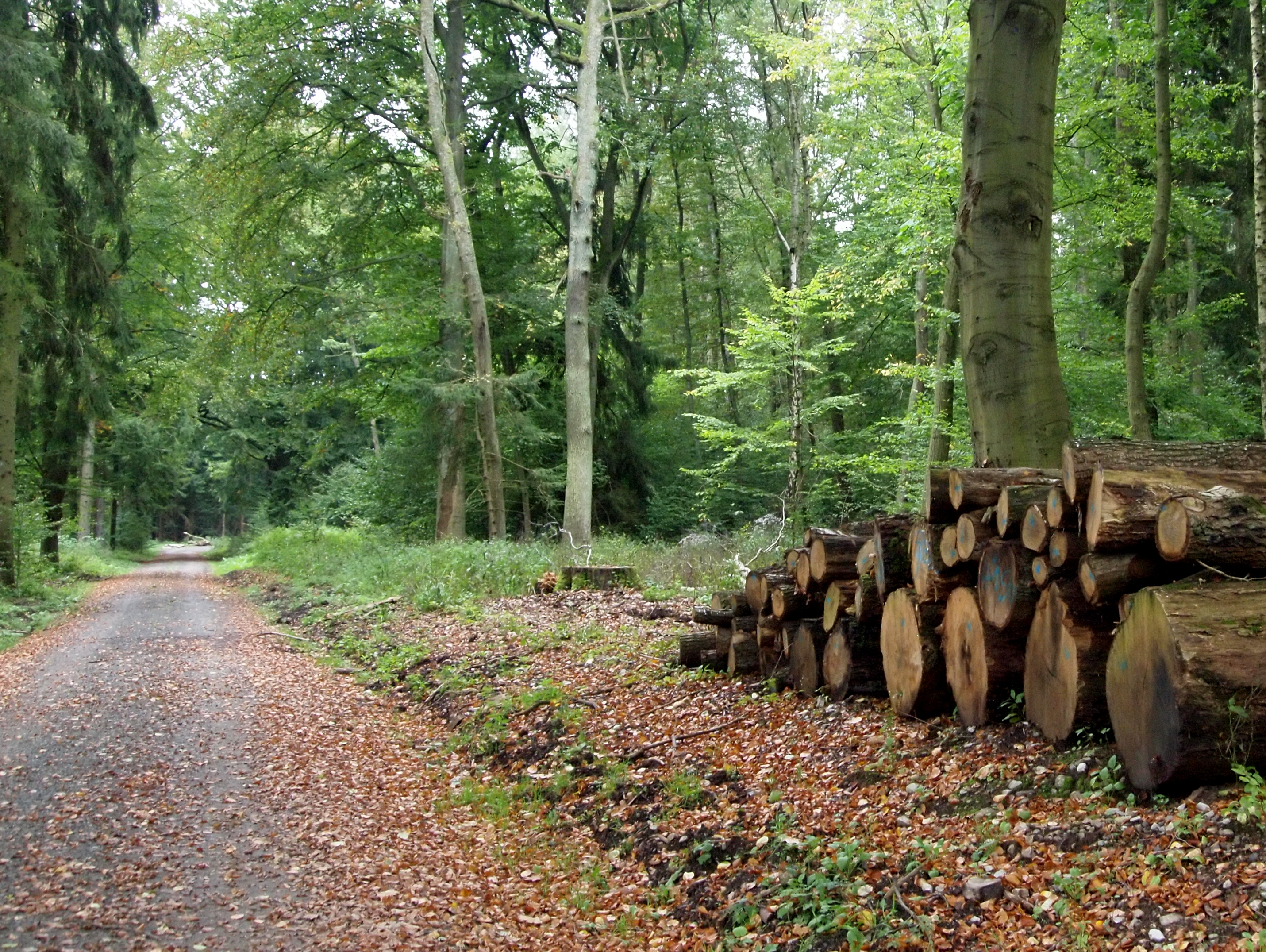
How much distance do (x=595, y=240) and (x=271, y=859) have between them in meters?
22.3

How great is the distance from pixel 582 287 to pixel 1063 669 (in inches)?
591

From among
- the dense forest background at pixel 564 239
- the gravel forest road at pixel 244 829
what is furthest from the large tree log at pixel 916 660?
the dense forest background at pixel 564 239

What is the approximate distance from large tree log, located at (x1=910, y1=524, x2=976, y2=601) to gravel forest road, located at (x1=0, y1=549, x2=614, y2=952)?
2410 mm

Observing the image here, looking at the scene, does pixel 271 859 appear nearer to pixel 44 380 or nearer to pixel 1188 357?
pixel 1188 357

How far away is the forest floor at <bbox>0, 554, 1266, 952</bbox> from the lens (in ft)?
11.5

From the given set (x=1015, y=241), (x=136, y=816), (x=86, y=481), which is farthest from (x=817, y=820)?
(x=86, y=481)

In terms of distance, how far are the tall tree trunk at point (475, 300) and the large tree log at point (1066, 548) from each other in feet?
49.3

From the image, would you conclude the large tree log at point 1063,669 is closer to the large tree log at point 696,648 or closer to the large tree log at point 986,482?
the large tree log at point 986,482

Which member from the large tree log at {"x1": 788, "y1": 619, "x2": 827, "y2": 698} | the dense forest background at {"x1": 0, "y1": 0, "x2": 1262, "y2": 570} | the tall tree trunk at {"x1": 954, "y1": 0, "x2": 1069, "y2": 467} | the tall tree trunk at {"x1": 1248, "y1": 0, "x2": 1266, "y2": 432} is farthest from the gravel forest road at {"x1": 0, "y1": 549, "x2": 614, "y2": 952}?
the dense forest background at {"x1": 0, "y1": 0, "x2": 1262, "y2": 570}

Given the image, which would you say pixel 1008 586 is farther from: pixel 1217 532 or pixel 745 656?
pixel 745 656

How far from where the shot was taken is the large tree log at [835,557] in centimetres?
637

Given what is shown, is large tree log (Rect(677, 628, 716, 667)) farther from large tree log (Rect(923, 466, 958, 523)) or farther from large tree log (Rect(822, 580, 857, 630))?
large tree log (Rect(923, 466, 958, 523))

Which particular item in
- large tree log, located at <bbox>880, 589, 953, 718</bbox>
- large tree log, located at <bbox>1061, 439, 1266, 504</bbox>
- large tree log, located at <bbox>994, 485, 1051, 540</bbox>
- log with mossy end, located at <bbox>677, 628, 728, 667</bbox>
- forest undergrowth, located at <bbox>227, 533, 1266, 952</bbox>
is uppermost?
large tree log, located at <bbox>1061, 439, 1266, 504</bbox>

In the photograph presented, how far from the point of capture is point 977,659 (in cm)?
503
